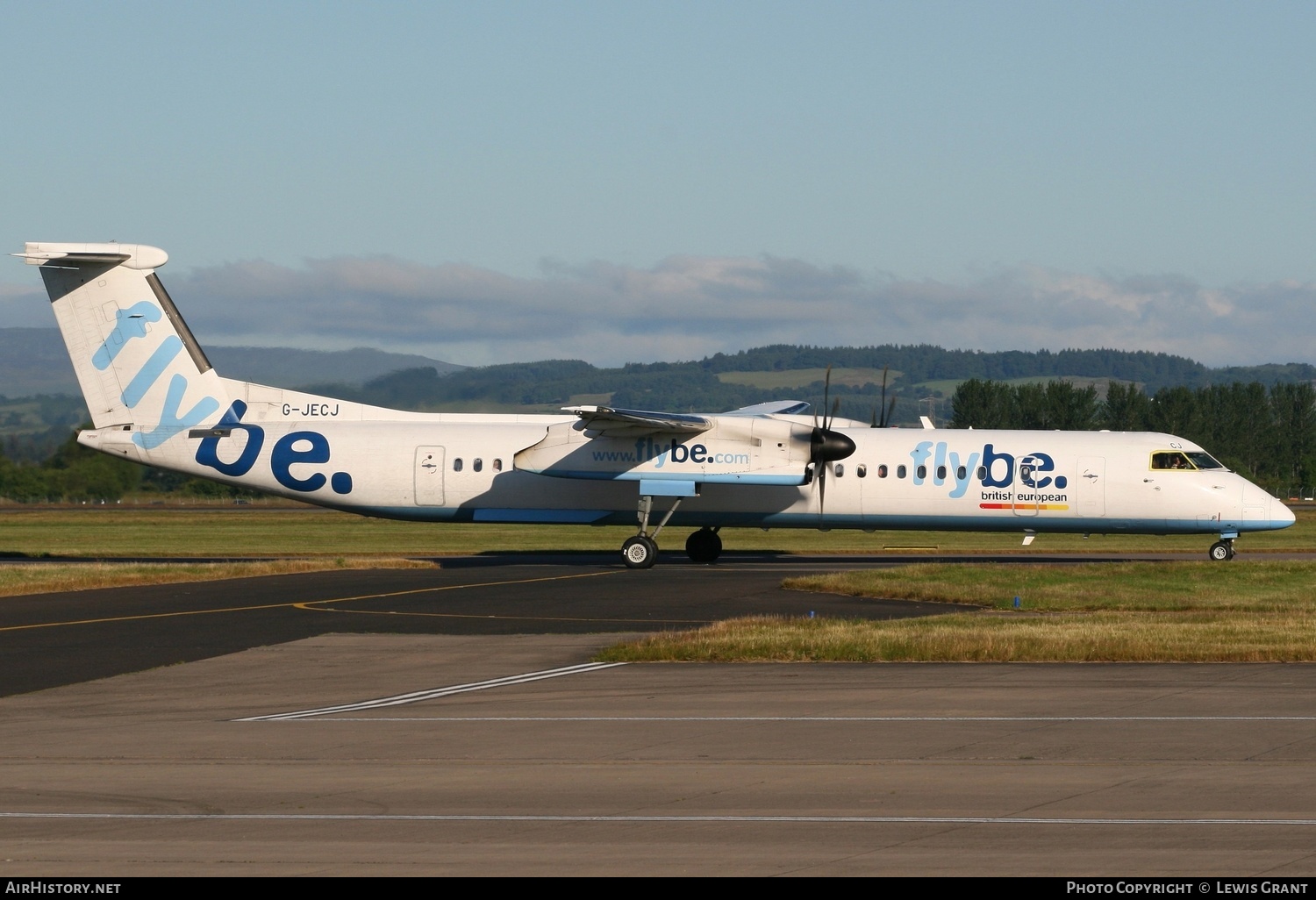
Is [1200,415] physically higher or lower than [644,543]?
higher

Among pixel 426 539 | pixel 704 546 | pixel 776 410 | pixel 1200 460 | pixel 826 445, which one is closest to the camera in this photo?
pixel 826 445

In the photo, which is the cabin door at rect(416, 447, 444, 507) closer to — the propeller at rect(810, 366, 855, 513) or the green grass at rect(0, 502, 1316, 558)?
the green grass at rect(0, 502, 1316, 558)

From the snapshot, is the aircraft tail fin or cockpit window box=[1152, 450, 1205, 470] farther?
the aircraft tail fin

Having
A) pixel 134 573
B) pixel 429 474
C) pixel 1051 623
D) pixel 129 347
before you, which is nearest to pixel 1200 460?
pixel 1051 623

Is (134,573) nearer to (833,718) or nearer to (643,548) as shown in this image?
(643,548)

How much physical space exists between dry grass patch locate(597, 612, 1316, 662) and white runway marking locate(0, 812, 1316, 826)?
8388 millimetres

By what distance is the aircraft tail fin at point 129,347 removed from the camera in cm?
3466

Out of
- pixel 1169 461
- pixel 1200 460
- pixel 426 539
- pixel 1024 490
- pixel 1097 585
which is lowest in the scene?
pixel 426 539

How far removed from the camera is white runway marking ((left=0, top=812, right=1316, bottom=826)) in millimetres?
9641

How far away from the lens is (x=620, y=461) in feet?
113

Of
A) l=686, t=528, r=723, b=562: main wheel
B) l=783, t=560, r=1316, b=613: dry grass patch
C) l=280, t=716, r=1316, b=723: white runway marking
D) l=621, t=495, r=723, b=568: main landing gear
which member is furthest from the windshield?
l=280, t=716, r=1316, b=723: white runway marking

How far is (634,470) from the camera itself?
3438cm

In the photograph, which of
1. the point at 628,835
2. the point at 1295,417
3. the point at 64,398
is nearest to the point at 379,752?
the point at 628,835

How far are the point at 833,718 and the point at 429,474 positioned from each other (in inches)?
884
